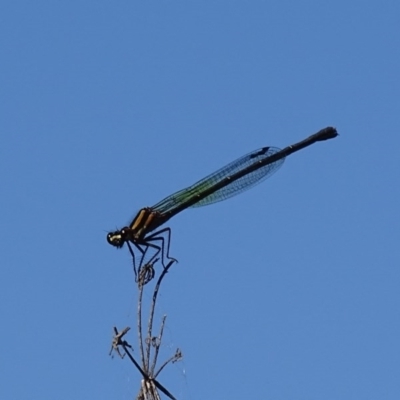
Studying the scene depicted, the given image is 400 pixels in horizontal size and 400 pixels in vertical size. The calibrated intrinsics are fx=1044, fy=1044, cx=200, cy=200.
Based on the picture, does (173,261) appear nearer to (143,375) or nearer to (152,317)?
(152,317)

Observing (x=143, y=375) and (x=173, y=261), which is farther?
(x=173, y=261)

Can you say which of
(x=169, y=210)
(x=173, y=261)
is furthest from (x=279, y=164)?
(x=173, y=261)

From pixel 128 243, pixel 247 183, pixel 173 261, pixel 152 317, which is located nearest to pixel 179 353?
pixel 152 317

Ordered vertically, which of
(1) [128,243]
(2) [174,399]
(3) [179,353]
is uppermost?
(1) [128,243]

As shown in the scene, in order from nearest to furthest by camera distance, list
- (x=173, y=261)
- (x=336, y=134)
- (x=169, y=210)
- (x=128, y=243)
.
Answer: (x=173, y=261), (x=128, y=243), (x=169, y=210), (x=336, y=134)

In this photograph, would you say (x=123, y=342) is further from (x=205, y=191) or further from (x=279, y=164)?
(x=279, y=164)

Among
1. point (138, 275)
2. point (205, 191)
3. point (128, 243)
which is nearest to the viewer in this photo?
point (138, 275)

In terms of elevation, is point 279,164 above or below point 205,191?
above
